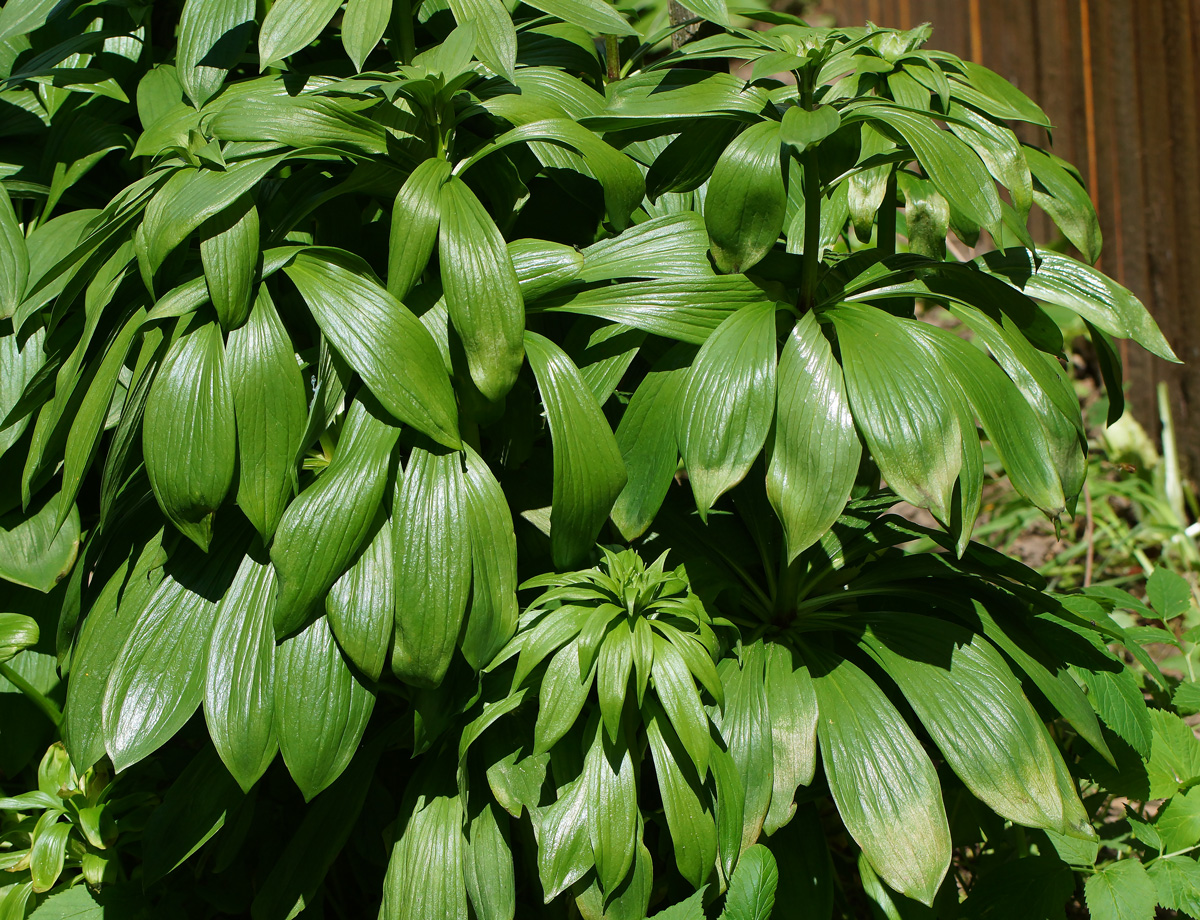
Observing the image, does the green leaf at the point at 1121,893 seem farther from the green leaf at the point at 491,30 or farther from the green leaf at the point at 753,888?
the green leaf at the point at 491,30

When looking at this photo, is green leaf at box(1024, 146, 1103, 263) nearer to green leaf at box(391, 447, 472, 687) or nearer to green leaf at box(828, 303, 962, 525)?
green leaf at box(828, 303, 962, 525)

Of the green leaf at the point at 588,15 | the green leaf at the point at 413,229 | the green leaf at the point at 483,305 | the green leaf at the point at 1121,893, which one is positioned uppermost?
the green leaf at the point at 588,15

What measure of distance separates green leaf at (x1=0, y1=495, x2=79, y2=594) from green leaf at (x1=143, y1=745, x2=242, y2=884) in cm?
40

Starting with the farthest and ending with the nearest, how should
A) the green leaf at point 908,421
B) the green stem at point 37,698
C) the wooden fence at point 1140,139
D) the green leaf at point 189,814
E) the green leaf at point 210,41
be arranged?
the wooden fence at point 1140,139, the green stem at point 37,698, the green leaf at point 210,41, the green leaf at point 189,814, the green leaf at point 908,421

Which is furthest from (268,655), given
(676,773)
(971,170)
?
(971,170)

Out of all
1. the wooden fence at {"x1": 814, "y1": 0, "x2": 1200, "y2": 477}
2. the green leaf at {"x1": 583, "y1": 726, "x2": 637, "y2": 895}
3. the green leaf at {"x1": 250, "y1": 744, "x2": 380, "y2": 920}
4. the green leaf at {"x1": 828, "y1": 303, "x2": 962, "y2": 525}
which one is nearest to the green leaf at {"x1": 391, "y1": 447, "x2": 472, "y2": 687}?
the green leaf at {"x1": 583, "y1": 726, "x2": 637, "y2": 895}

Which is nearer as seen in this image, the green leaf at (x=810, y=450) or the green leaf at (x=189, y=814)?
the green leaf at (x=810, y=450)

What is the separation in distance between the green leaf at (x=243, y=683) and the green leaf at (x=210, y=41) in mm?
769

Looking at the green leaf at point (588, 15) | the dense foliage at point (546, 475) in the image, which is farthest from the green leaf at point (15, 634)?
the green leaf at point (588, 15)

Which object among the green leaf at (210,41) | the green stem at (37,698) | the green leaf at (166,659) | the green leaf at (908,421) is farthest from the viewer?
the green stem at (37,698)

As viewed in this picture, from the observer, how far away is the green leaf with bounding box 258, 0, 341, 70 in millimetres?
1249

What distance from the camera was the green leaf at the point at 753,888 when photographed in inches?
47.2

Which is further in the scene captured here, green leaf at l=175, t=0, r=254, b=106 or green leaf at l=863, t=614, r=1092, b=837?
green leaf at l=175, t=0, r=254, b=106

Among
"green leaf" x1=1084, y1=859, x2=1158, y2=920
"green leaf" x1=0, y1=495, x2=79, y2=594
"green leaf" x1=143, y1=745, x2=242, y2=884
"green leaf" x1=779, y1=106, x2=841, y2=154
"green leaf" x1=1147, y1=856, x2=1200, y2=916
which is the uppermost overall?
"green leaf" x1=779, y1=106, x2=841, y2=154
